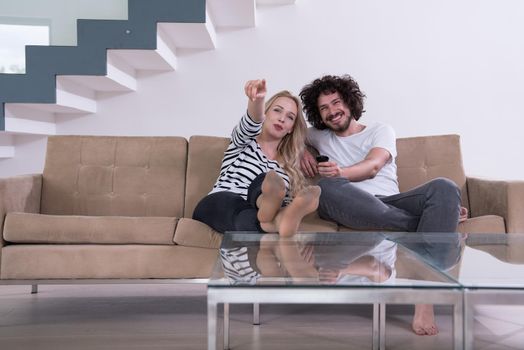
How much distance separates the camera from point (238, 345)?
7.02 feet

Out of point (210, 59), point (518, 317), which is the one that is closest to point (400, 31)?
point (210, 59)

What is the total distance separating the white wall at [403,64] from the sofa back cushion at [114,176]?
4.02 feet

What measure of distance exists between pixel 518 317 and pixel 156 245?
5.03ft

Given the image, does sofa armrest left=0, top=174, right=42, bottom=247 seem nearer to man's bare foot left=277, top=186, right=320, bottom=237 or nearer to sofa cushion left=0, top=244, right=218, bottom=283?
sofa cushion left=0, top=244, right=218, bottom=283

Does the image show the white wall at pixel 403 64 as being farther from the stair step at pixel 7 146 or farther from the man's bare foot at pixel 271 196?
the man's bare foot at pixel 271 196

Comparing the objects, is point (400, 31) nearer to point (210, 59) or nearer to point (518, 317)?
point (210, 59)

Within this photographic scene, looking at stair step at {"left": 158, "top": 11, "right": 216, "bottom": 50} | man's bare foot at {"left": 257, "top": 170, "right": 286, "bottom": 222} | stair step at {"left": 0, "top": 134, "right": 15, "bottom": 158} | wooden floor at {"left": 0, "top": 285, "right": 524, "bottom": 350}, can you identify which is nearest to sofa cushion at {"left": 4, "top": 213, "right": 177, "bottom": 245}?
wooden floor at {"left": 0, "top": 285, "right": 524, "bottom": 350}

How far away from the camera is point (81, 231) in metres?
2.39

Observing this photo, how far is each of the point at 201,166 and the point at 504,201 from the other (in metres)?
1.38

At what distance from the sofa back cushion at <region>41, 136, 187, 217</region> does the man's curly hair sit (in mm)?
652

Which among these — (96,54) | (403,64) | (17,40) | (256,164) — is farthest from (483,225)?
(17,40)

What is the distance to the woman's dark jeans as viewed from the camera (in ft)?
7.47

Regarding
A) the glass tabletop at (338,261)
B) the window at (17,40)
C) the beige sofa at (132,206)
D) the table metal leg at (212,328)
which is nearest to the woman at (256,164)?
the beige sofa at (132,206)

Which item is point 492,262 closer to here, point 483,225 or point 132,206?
point 483,225
